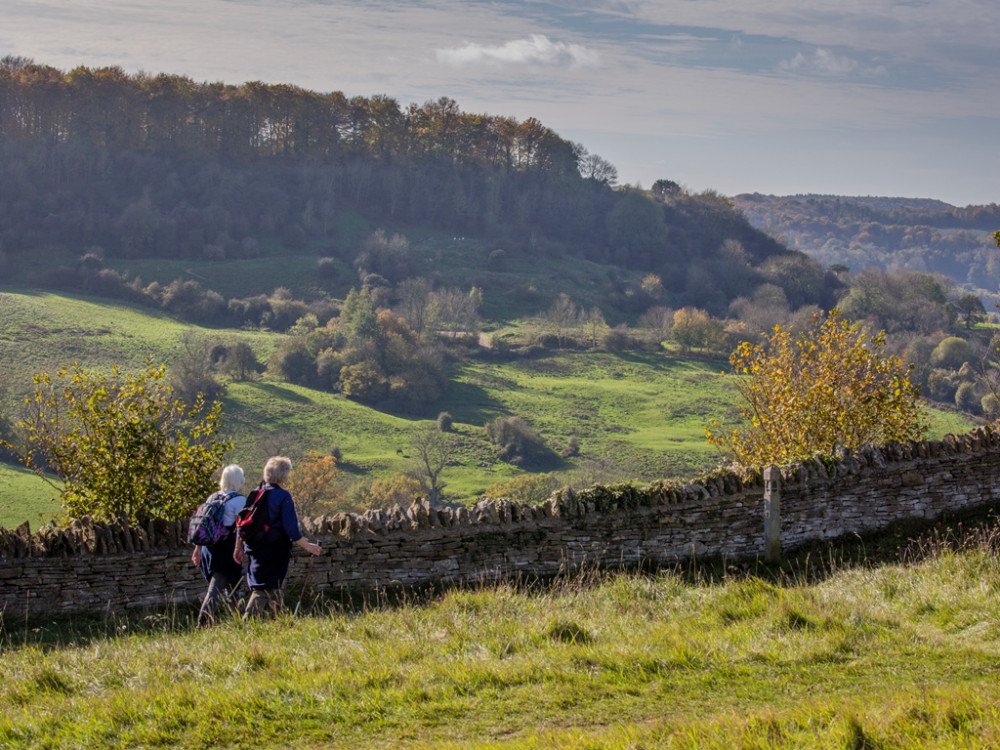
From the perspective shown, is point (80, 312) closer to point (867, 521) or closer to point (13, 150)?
point (13, 150)

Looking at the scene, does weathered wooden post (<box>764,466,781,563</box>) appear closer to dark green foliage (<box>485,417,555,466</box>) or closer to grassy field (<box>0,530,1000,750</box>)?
grassy field (<box>0,530,1000,750</box>)

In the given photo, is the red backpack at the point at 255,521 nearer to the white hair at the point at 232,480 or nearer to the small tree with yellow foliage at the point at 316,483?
the white hair at the point at 232,480

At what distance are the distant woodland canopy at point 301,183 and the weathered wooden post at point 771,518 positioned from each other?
132m

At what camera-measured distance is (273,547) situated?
8477 mm

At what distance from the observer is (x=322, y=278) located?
136 m

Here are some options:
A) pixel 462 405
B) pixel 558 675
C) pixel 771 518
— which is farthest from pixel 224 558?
pixel 462 405

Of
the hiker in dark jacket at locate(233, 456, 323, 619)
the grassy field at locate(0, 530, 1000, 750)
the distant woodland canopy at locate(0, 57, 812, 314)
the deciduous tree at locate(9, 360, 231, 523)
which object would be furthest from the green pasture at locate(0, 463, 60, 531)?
the distant woodland canopy at locate(0, 57, 812, 314)

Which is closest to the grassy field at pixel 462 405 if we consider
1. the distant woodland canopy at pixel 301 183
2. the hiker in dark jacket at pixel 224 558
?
the distant woodland canopy at pixel 301 183

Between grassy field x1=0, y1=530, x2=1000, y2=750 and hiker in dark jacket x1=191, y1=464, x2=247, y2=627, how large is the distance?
0.49m

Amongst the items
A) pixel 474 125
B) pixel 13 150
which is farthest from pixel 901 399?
pixel 474 125

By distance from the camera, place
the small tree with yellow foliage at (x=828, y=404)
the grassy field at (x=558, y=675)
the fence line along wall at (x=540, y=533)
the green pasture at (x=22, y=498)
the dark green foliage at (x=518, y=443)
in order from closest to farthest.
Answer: the grassy field at (x=558, y=675), the fence line along wall at (x=540, y=533), the small tree with yellow foliage at (x=828, y=404), the green pasture at (x=22, y=498), the dark green foliage at (x=518, y=443)

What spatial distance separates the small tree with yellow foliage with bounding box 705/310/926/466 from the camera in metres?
15.8

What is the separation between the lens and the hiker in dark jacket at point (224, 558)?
28.3ft

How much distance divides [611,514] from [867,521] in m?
3.65
